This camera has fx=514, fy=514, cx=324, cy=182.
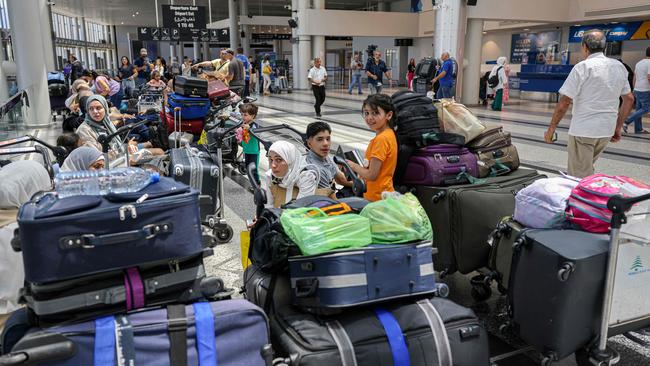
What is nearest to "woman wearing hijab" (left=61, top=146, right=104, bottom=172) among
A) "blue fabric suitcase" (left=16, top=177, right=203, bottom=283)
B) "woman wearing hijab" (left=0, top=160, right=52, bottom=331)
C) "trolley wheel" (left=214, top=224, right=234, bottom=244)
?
"woman wearing hijab" (left=0, top=160, right=52, bottom=331)

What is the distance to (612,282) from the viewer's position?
2098 millimetres

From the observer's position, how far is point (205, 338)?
1.73 metres

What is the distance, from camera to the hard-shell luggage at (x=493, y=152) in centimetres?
368

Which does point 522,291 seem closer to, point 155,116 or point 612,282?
point 612,282

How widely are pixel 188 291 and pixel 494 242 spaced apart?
1.69m

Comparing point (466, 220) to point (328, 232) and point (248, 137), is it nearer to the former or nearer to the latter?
point (328, 232)

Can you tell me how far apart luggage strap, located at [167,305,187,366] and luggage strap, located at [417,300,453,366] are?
944 mm

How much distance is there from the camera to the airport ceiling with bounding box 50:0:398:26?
107ft

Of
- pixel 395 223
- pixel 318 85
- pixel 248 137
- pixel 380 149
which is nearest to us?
pixel 395 223

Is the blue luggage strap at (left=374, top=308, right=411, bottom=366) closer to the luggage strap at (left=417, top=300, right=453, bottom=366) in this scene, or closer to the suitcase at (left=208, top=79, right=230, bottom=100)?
the luggage strap at (left=417, top=300, right=453, bottom=366)

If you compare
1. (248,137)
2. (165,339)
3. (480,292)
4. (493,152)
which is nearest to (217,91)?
(248,137)

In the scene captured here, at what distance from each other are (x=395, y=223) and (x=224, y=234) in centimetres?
249

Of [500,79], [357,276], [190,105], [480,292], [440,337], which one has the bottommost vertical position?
[480,292]

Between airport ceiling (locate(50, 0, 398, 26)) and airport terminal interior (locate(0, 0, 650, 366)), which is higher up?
airport ceiling (locate(50, 0, 398, 26))
